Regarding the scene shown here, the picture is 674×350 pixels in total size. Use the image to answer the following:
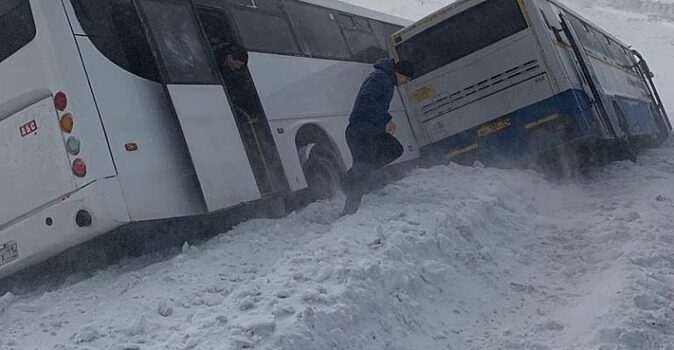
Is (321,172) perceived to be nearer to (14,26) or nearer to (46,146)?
(46,146)

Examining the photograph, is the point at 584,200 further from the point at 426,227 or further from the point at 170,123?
the point at 170,123

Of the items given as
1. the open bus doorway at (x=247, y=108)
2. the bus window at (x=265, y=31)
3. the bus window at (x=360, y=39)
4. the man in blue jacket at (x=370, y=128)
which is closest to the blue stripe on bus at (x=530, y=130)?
the bus window at (x=360, y=39)

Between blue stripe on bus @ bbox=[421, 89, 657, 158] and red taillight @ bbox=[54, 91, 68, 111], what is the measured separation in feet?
22.5

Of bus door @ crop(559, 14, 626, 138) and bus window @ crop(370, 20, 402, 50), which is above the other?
bus window @ crop(370, 20, 402, 50)

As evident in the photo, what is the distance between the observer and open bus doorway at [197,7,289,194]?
8.01 metres

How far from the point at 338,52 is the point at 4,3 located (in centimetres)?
582

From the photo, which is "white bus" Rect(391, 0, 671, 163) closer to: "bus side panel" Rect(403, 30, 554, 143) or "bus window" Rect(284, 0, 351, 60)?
"bus side panel" Rect(403, 30, 554, 143)

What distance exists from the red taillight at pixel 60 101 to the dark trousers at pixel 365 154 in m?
3.14

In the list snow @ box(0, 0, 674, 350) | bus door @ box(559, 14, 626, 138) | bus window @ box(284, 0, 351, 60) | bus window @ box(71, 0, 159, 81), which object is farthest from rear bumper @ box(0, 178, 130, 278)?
bus door @ box(559, 14, 626, 138)

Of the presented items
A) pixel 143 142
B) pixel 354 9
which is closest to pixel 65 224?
pixel 143 142

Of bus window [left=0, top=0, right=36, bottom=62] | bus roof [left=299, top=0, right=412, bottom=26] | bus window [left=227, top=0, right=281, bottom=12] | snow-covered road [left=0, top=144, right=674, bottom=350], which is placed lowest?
snow-covered road [left=0, top=144, right=674, bottom=350]

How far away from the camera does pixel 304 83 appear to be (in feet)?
32.0

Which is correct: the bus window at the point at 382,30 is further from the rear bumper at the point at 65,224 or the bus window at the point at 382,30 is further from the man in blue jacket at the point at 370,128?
the rear bumper at the point at 65,224

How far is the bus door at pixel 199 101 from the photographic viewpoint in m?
6.96
